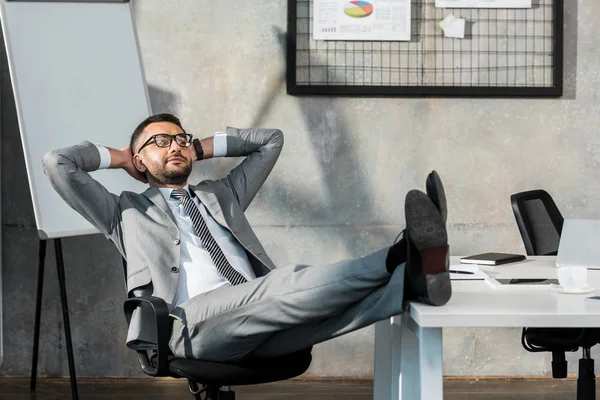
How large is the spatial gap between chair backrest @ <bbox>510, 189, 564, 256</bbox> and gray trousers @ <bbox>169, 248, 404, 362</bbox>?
4.40 ft

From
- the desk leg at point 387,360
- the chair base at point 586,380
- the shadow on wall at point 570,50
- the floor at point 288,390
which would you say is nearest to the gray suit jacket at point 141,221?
the desk leg at point 387,360

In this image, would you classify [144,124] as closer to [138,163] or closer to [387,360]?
[138,163]

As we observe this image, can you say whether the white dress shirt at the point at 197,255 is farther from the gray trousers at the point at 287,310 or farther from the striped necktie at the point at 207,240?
the gray trousers at the point at 287,310

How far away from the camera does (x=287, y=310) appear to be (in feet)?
8.02

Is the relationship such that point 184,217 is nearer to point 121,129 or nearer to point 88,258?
point 121,129

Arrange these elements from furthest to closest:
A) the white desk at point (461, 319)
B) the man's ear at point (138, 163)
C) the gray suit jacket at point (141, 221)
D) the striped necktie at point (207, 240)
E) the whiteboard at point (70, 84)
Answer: the whiteboard at point (70, 84) → the man's ear at point (138, 163) → the striped necktie at point (207, 240) → the gray suit jacket at point (141, 221) → the white desk at point (461, 319)

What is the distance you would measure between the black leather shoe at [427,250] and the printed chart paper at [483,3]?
247 centimetres

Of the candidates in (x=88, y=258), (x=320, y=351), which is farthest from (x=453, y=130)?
(x=88, y=258)

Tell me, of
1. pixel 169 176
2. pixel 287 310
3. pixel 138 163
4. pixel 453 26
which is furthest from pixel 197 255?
pixel 453 26

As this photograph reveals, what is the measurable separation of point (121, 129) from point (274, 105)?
831 mm

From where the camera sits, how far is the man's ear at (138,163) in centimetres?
325

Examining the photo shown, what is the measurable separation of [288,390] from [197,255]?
1.49 m

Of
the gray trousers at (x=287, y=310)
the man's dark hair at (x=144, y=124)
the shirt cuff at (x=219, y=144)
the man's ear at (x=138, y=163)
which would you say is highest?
the man's dark hair at (x=144, y=124)

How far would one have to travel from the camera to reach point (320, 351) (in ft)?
14.8
